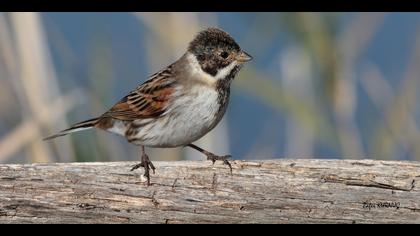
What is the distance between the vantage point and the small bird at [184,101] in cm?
346

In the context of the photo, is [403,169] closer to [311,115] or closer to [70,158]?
[311,115]

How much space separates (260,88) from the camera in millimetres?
3568

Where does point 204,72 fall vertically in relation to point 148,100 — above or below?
above

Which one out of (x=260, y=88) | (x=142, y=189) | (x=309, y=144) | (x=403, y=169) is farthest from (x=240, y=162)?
(x=309, y=144)

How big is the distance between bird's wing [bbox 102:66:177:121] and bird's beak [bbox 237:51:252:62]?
0.34m

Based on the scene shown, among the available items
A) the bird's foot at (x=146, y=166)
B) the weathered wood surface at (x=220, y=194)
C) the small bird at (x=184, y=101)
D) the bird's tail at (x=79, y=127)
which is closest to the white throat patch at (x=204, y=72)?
the small bird at (x=184, y=101)

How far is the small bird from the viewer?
3465 mm

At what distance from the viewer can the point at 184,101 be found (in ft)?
11.7

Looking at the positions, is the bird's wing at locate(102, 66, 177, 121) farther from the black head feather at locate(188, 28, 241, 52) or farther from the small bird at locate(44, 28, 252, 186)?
the black head feather at locate(188, 28, 241, 52)

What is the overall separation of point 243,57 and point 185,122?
1.15ft

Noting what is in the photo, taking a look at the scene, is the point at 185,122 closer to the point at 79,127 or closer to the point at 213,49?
the point at 213,49

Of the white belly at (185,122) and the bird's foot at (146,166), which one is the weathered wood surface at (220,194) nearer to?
the bird's foot at (146,166)

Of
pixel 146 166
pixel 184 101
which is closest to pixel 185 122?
pixel 184 101

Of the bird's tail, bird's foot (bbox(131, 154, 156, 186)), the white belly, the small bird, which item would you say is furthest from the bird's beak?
bird's foot (bbox(131, 154, 156, 186))
